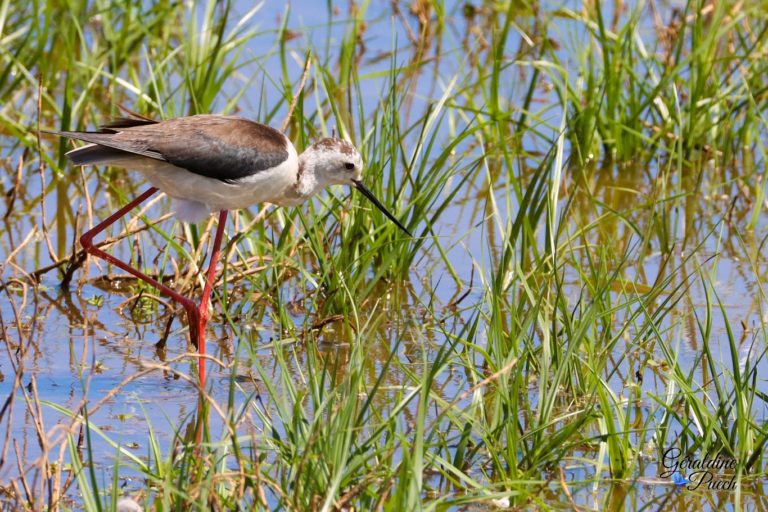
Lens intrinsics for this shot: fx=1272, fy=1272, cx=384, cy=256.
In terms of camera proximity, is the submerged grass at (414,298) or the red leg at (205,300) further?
the red leg at (205,300)

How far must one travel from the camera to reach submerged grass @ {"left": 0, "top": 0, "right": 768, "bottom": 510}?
344cm

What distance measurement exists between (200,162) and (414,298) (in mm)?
1173

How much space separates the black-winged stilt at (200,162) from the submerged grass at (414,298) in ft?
0.54

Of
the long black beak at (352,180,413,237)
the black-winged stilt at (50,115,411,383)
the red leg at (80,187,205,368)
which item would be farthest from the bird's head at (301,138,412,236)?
the red leg at (80,187,205,368)

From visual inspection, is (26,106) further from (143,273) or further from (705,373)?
(705,373)

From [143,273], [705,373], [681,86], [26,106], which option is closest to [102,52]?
[26,106]

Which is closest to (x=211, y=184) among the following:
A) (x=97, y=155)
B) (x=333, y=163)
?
(x=97, y=155)

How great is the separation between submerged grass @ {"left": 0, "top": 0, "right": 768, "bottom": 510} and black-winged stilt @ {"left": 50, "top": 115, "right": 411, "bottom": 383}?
0.17 m

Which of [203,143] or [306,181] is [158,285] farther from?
[306,181]

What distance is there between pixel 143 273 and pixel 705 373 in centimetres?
232

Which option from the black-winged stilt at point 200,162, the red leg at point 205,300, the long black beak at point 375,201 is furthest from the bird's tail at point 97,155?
the long black beak at point 375,201

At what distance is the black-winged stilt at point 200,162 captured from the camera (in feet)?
15.6

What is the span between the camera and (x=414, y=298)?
5.44 m

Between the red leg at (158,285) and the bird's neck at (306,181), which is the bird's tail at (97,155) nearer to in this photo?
the red leg at (158,285)
